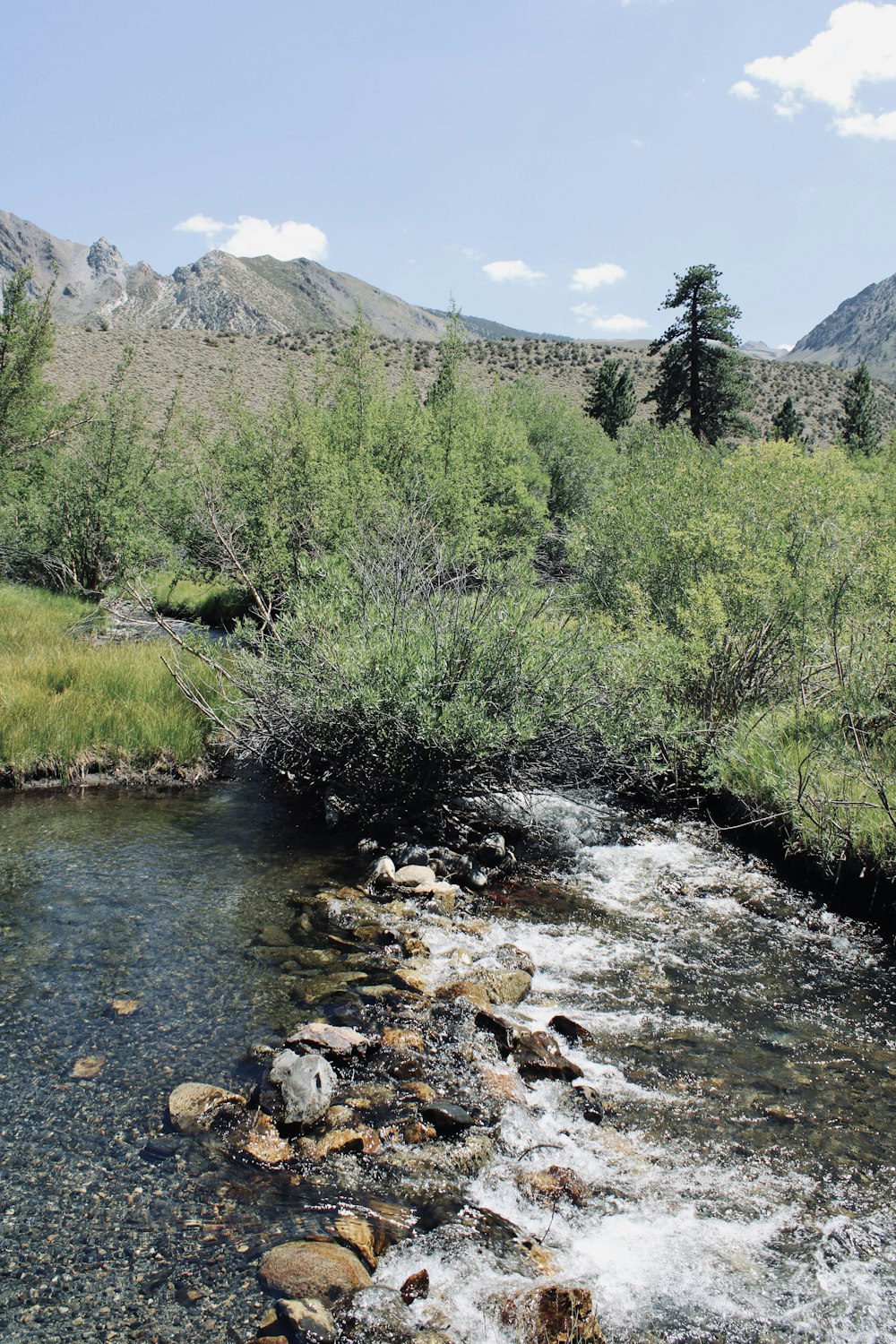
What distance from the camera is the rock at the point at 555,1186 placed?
4.09 m

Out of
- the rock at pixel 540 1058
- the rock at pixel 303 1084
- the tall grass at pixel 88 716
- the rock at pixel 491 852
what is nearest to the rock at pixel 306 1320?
the rock at pixel 303 1084

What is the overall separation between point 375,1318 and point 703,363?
142 feet

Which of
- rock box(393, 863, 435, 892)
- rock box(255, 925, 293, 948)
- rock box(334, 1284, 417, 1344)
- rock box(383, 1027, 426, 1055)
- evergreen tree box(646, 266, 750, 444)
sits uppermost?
evergreen tree box(646, 266, 750, 444)

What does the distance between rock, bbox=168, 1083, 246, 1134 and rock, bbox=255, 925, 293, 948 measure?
6.53ft

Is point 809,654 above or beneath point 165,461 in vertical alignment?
beneath

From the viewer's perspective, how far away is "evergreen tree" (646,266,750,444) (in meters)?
39.3

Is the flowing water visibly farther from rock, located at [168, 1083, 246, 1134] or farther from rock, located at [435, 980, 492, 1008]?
rock, located at [435, 980, 492, 1008]

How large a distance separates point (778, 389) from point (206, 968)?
80.0 metres

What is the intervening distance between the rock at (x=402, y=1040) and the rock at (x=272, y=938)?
158 cm

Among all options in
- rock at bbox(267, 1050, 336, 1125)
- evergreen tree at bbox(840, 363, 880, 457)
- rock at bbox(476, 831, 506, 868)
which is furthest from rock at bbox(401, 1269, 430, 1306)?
evergreen tree at bbox(840, 363, 880, 457)

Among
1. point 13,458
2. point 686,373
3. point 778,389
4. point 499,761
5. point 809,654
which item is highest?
point 778,389

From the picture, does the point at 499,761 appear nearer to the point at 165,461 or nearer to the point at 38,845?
the point at 38,845

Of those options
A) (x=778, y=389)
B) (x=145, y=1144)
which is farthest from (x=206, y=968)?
(x=778, y=389)

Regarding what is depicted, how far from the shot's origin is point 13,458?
1720 cm
